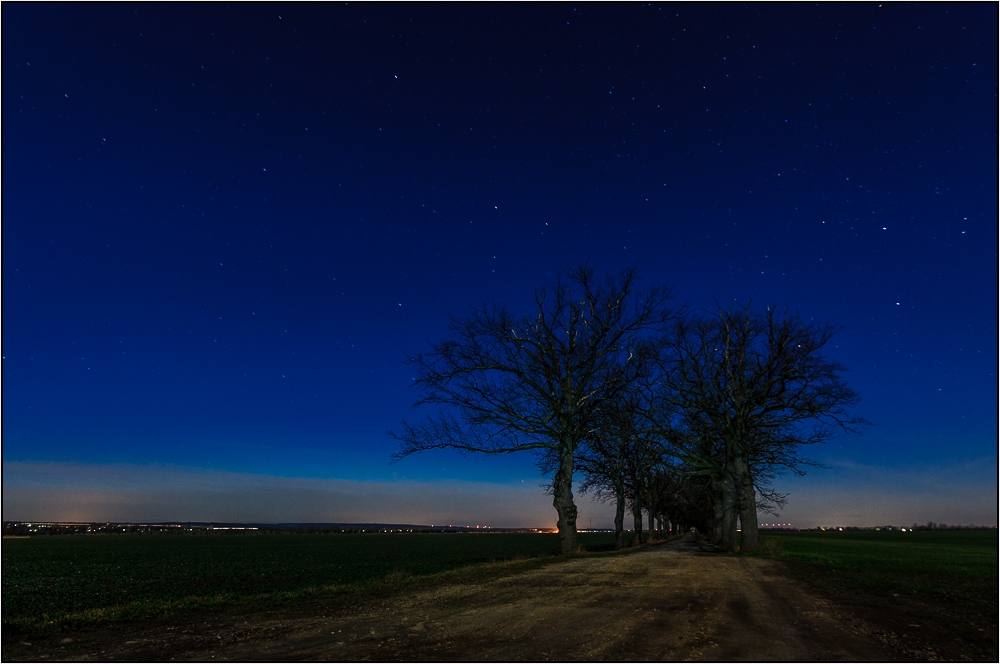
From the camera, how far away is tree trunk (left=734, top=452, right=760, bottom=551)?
88.7ft

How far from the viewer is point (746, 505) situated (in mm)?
27422

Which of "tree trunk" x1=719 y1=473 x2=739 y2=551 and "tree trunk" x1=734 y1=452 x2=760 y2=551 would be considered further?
"tree trunk" x1=719 y1=473 x2=739 y2=551

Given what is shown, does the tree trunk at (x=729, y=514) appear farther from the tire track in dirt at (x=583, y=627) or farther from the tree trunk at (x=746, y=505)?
the tire track in dirt at (x=583, y=627)

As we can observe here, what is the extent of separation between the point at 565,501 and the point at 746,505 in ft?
33.0

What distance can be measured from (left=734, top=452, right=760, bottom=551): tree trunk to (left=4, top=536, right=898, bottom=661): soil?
54.4 feet

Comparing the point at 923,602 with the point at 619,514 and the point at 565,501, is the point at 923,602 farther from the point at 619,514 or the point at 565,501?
the point at 619,514

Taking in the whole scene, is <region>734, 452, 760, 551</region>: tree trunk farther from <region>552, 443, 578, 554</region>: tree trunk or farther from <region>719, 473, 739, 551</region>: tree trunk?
<region>552, 443, 578, 554</region>: tree trunk

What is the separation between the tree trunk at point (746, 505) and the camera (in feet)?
88.7

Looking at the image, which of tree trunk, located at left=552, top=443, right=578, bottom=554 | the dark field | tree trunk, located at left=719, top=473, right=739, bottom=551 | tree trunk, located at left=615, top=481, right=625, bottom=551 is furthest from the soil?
tree trunk, located at left=615, top=481, right=625, bottom=551

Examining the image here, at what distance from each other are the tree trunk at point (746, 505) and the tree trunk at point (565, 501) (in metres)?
9.18

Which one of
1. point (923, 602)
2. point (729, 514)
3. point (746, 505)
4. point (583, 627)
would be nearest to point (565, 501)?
point (746, 505)

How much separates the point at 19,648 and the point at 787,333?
2789 centimetres

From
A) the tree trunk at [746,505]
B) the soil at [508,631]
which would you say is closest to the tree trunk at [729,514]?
the tree trunk at [746,505]

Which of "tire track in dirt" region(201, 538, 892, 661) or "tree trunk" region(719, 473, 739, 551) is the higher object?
"tire track in dirt" region(201, 538, 892, 661)
